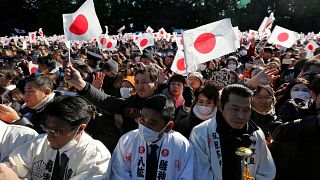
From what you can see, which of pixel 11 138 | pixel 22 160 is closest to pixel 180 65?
pixel 11 138

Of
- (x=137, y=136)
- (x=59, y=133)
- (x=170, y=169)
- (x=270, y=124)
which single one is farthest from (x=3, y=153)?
(x=270, y=124)

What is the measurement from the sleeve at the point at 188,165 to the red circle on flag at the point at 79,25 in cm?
225

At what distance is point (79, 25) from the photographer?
4363 millimetres

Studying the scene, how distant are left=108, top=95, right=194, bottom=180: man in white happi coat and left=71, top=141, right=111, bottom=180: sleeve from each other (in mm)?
106

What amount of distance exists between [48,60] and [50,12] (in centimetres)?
3734

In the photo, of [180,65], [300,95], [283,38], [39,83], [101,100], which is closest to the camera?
[101,100]

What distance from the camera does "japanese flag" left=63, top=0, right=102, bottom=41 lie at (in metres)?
4.35

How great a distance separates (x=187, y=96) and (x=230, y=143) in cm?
193

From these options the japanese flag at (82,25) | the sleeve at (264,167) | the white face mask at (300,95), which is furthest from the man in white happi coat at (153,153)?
the japanese flag at (82,25)

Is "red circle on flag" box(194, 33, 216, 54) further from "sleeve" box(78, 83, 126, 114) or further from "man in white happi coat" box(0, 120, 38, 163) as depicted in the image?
"man in white happi coat" box(0, 120, 38, 163)

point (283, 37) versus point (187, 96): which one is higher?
point (283, 37)

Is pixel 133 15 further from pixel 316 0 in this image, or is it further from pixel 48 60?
pixel 48 60

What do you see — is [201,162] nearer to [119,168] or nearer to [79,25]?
[119,168]

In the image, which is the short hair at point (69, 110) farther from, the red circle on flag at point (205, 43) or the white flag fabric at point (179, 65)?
the white flag fabric at point (179, 65)
